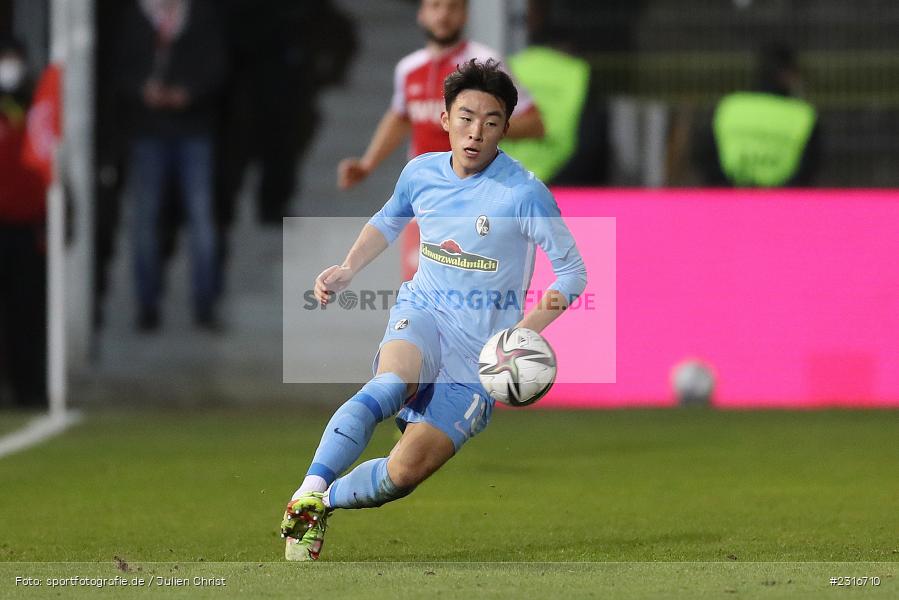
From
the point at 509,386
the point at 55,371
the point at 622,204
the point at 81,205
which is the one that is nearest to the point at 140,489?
the point at 509,386

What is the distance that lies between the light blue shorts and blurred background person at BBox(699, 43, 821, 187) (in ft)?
20.8

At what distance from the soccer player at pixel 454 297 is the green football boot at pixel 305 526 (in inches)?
0.6

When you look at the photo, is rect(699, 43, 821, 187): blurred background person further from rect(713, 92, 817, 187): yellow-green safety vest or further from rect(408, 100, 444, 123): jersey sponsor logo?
rect(408, 100, 444, 123): jersey sponsor logo

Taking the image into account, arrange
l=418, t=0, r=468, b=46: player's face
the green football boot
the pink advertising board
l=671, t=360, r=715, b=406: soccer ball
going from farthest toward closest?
1. the pink advertising board
2. l=671, t=360, r=715, b=406: soccer ball
3. l=418, t=0, r=468, b=46: player's face
4. the green football boot

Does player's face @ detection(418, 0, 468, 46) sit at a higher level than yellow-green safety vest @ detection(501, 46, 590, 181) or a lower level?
higher

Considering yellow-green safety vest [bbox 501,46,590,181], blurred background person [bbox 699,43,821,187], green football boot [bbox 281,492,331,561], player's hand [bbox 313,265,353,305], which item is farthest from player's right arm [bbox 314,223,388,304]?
blurred background person [bbox 699,43,821,187]

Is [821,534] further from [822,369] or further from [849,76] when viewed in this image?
[849,76]

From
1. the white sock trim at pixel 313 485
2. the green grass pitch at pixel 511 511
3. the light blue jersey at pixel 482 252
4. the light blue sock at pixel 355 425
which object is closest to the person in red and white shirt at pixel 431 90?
the green grass pitch at pixel 511 511

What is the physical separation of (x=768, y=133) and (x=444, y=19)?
13.7 ft

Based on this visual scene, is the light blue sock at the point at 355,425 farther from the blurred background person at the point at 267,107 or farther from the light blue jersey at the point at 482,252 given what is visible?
the blurred background person at the point at 267,107

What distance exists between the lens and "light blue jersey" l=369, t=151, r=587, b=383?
19.4ft

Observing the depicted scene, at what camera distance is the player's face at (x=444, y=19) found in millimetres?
8734

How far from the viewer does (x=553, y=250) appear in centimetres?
588

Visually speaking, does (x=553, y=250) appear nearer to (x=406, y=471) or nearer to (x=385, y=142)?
(x=406, y=471)
